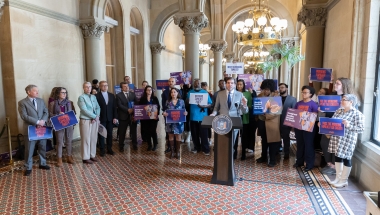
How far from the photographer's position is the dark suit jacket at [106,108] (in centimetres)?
633

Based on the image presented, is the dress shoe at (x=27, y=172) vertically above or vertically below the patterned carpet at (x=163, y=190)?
above

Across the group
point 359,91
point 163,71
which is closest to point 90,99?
point 359,91

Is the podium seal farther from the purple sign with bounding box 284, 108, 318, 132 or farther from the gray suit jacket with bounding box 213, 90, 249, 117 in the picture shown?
the purple sign with bounding box 284, 108, 318, 132

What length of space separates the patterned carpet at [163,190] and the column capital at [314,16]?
4.04 metres

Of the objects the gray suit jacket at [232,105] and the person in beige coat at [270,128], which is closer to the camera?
the gray suit jacket at [232,105]

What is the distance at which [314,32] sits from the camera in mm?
7289

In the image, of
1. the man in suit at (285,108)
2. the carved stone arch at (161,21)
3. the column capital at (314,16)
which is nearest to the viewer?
the man in suit at (285,108)

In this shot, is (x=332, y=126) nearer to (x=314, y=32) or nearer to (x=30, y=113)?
(x=314, y=32)

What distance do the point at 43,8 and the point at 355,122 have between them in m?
7.79

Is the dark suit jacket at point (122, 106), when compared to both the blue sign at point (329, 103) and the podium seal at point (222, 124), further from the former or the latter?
the blue sign at point (329, 103)

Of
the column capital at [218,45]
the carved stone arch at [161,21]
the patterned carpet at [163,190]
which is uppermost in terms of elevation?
the carved stone arch at [161,21]

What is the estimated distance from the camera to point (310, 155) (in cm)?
536

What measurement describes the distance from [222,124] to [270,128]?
1.72 meters

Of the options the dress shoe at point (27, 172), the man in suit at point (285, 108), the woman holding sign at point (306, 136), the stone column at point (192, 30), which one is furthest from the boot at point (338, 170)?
the dress shoe at point (27, 172)
